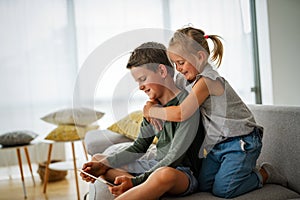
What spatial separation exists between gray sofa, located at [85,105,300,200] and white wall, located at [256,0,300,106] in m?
2.70

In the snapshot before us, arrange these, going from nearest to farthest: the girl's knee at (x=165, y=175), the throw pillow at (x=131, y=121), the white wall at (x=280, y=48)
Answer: the girl's knee at (x=165, y=175)
the throw pillow at (x=131, y=121)
the white wall at (x=280, y=48)

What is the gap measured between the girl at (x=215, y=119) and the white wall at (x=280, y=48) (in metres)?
3.01

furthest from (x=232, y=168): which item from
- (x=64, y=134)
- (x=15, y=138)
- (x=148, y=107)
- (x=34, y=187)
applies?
(x=34, y=187)

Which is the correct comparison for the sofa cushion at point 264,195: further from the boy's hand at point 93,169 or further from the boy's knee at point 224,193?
the boy's hand at point 93,169

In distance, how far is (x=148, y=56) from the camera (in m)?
1.49

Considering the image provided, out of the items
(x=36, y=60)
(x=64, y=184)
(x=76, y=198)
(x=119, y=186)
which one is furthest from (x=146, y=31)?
(x=36, y=60)

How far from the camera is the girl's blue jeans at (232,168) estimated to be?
1.58m

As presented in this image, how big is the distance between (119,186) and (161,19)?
10.4 feet

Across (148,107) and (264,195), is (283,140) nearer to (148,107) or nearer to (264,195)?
(264,195)

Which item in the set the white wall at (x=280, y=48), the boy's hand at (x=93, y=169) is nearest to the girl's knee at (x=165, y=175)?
the boy's hand at (x=93, y=169)

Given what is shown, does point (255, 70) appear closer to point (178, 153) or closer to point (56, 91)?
point (56, 91)

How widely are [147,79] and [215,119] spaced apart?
0.33 meters

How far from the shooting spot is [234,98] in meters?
1.71

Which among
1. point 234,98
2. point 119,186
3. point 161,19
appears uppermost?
point 161,19
